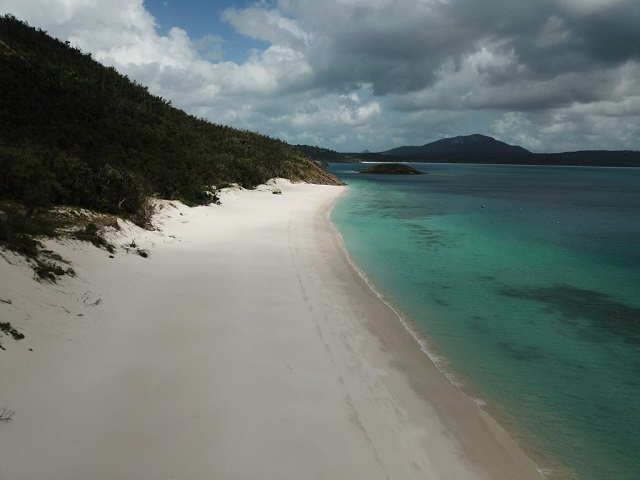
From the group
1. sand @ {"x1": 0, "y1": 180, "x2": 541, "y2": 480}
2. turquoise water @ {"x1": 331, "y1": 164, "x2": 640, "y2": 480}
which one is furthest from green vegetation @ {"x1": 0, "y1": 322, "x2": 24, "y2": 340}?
turquoise water @ {"x1": 331, "y1": 164, "x2": 640, "y2": 480}

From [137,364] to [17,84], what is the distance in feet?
92.7

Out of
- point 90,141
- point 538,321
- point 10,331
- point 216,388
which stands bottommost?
point 538,321

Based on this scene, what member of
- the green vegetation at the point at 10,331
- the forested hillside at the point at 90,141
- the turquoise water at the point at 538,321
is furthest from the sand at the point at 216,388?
the forested hillside at the point at 90,141

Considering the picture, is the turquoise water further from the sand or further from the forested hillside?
the forested hillside

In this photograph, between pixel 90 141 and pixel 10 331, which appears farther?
pixel 90 141

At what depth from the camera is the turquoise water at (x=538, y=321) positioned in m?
6.74

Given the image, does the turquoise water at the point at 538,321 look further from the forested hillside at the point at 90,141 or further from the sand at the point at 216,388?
the forested hillside at the point at 90,141

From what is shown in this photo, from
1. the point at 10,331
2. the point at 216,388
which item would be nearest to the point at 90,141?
the point at 10,331

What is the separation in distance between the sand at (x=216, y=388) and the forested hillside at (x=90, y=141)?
4581 mm

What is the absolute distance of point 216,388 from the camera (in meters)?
6.58

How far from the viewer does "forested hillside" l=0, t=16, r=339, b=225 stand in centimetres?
1480

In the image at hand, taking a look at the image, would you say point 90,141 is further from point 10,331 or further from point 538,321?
point 538,321

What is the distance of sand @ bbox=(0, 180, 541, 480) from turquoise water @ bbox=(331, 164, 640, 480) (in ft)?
3.12

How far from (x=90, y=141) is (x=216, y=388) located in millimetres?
21041
